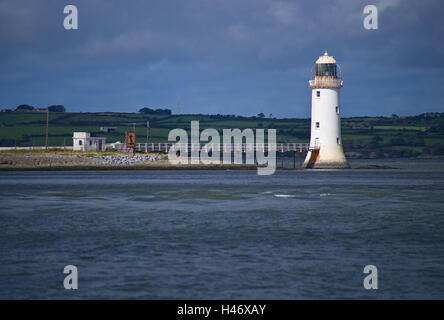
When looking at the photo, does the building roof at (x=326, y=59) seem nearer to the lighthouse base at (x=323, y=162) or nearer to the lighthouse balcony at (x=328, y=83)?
the lighthouse balcony at (x=328, y=83)

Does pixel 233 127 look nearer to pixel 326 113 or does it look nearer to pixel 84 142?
pixel 84 142

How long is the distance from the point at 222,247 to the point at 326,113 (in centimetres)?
4907

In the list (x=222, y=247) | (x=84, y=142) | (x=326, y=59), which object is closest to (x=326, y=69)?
(x=326, y=59)

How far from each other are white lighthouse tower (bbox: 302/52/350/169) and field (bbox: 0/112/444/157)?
208 ft

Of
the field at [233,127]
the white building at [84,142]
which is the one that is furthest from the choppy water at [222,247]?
the field at [233,127]

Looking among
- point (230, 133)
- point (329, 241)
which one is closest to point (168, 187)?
point (329, 241)

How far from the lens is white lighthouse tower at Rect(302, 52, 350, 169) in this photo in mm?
66125

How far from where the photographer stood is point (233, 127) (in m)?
157

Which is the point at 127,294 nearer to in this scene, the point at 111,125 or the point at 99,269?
the point at 99,269

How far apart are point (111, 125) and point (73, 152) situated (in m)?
68.0

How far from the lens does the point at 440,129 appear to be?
160 metres

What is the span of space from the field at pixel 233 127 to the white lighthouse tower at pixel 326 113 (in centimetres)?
6334

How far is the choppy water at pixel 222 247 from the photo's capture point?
1410 cm
